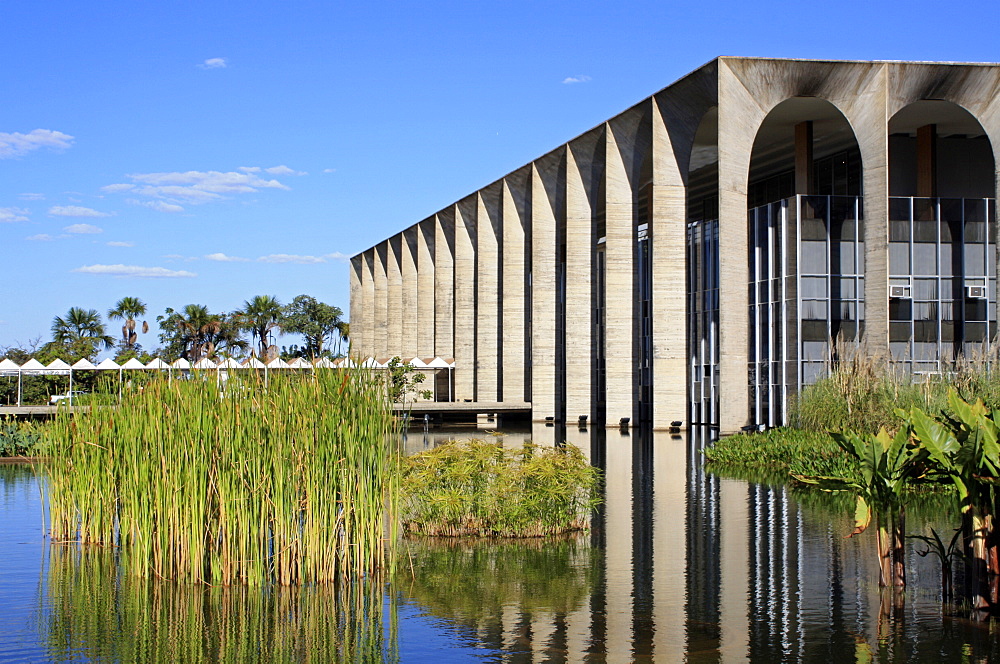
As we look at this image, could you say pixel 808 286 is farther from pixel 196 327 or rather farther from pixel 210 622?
pixel 196 327

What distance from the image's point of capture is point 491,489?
1256 centimetres

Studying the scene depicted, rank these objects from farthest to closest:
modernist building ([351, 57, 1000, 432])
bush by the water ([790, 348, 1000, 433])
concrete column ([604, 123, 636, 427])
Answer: concrete column ([604, 123, 636, 427]), modernist building ([351, 57, 1000, 432]), bush by the water ([790, 348, 1000, 433])

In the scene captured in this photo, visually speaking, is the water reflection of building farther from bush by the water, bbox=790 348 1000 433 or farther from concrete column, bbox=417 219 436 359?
concrete column, bbox=417 219 436 359

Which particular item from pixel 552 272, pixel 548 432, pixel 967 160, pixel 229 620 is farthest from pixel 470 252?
pixel 229 620

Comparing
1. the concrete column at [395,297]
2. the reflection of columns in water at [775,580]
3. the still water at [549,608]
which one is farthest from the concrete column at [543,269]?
the still water at [549,608]

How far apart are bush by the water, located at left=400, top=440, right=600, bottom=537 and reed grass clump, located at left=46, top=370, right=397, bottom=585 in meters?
2.10

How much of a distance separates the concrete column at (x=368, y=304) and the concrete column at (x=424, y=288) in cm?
1346

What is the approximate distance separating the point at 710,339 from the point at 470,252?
2229 centimetres

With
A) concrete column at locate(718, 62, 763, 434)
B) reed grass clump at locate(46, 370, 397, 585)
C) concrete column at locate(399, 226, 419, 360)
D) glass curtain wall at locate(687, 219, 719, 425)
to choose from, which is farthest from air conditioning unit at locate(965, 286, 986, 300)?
concrete column at locate(399, 226, 419, 360)

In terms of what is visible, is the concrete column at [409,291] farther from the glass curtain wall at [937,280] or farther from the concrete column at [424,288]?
the glass curtain wall at [937,280]

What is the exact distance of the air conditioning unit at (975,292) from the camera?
33156 millimetres

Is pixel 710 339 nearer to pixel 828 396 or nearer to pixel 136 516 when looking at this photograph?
pixel 828 396

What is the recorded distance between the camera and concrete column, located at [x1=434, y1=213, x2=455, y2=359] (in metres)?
61.6

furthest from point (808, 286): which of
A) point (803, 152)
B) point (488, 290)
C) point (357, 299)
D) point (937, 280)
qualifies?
point (357, 299)
